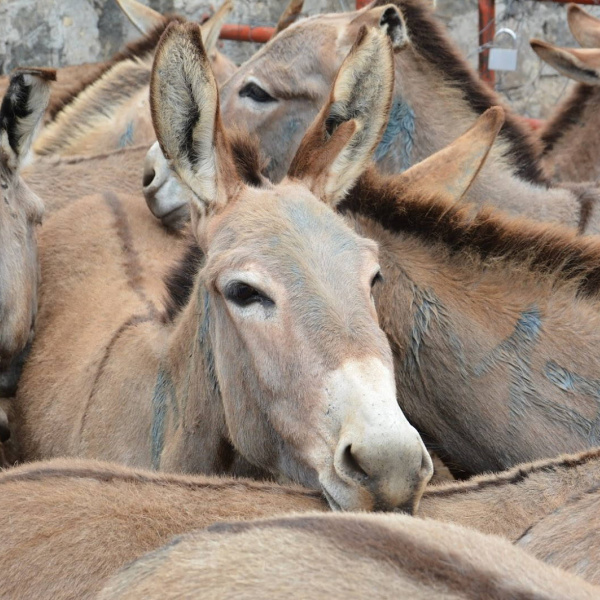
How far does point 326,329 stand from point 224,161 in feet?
2.37

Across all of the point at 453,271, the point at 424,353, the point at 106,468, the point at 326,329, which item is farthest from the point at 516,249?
the point at 106,468

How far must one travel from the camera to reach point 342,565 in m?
1.65

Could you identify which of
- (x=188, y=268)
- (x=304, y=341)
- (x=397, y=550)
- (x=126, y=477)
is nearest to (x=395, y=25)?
(x=188, y=268)

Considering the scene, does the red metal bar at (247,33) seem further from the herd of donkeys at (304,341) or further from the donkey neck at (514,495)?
the donkey neck at (514,495)

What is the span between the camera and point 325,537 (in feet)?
5.71

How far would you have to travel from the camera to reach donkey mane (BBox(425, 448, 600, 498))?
233cm

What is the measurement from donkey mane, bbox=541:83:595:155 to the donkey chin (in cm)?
400

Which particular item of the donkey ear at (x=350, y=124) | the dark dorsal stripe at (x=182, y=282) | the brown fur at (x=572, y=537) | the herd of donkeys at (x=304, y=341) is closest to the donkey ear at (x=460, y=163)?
the herd of donkeys at (x=304, y=341)

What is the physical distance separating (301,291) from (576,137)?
387cm

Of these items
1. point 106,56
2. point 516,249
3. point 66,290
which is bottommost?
point 106,56

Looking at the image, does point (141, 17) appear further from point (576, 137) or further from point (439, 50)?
point (576, 137)

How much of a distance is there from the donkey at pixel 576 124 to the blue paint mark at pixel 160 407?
328cm

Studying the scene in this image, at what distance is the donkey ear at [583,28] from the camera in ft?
20.9

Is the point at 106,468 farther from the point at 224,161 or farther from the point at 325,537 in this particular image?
the point at 224,161
